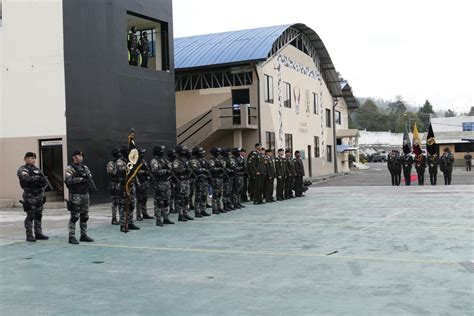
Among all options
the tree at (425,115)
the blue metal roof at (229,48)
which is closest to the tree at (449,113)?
the tree at (425,115)

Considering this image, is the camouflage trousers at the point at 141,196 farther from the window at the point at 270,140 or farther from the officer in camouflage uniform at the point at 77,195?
the window at the point at 270,140

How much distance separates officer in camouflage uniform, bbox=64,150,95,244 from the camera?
10.2 m

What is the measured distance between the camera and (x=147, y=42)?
73.6ft

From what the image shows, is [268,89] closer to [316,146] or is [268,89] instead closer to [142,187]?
[316,146]

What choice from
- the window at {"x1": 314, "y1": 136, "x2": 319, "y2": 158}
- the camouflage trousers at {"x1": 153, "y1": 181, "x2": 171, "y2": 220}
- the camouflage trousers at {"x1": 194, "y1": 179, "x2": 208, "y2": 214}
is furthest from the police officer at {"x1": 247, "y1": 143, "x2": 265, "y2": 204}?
the window at {"x1": 314, "y1": 136, "x2": 319, "y2": 158}

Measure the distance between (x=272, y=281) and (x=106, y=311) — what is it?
2.11m

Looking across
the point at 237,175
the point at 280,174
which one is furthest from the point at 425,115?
the point at 237,175

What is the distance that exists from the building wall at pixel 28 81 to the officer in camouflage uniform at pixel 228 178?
5799 mm

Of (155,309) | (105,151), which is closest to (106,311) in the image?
(155,309)

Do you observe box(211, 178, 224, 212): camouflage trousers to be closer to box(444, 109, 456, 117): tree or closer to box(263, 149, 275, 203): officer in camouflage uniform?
box(263, 149, 275, 203): officer in camouflage uniform

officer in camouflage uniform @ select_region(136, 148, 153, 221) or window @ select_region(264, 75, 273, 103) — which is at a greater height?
window @ select_region(264, 75, 273, 103)

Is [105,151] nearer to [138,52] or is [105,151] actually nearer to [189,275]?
[138,52]

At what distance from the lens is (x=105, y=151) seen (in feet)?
62.1

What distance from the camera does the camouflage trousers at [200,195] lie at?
14125 millimetres
